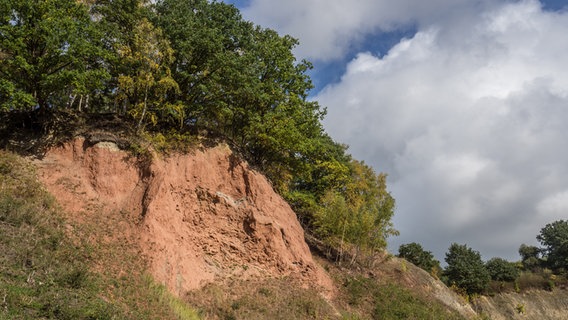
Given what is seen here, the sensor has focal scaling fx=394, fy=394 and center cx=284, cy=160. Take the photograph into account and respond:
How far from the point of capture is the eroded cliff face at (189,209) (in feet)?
61.0

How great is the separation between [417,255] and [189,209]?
49.3 metres

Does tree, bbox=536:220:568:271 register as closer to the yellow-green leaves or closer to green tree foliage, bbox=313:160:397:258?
green tree foliage, bbox=313:160:397:258

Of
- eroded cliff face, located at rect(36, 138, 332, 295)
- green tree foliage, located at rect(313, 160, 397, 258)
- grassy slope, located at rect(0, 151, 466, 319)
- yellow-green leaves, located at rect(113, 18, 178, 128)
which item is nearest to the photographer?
grassy slope, located at rect(0, 151, 466, 319)

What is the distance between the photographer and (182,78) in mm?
24453

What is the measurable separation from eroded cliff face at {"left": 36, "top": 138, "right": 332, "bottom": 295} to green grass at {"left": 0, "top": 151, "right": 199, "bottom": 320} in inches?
40.6

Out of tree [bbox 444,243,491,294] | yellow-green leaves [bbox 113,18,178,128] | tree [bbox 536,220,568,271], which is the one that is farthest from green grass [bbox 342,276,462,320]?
tree [bbox 536,220,568,271]

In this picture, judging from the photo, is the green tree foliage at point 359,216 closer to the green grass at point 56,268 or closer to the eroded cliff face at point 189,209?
the eroded cliff face at point 189,209

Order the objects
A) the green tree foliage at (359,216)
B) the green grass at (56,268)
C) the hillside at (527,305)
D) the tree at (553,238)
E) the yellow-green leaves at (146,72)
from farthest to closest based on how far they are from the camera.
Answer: the tree at (553,238), the hillside at (527,305), the green tree foliage at (359,216), the yellow-green leaves at (146,72), the green grass at (56,268)

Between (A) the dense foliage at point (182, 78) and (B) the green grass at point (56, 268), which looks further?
(A) the dense foliage at point (182, 78)

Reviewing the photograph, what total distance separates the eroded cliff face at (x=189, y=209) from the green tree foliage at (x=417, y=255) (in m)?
40.0

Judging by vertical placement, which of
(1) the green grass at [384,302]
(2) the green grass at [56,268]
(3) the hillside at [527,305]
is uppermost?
(3) the hillside at [527,305]

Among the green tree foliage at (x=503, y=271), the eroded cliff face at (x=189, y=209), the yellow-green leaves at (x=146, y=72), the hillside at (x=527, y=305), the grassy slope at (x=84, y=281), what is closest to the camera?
the grassy slope at (x=84, y=281)

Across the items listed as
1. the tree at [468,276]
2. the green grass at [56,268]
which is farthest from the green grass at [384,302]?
the tree at [468,276]

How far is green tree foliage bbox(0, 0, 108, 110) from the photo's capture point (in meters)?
17.6
